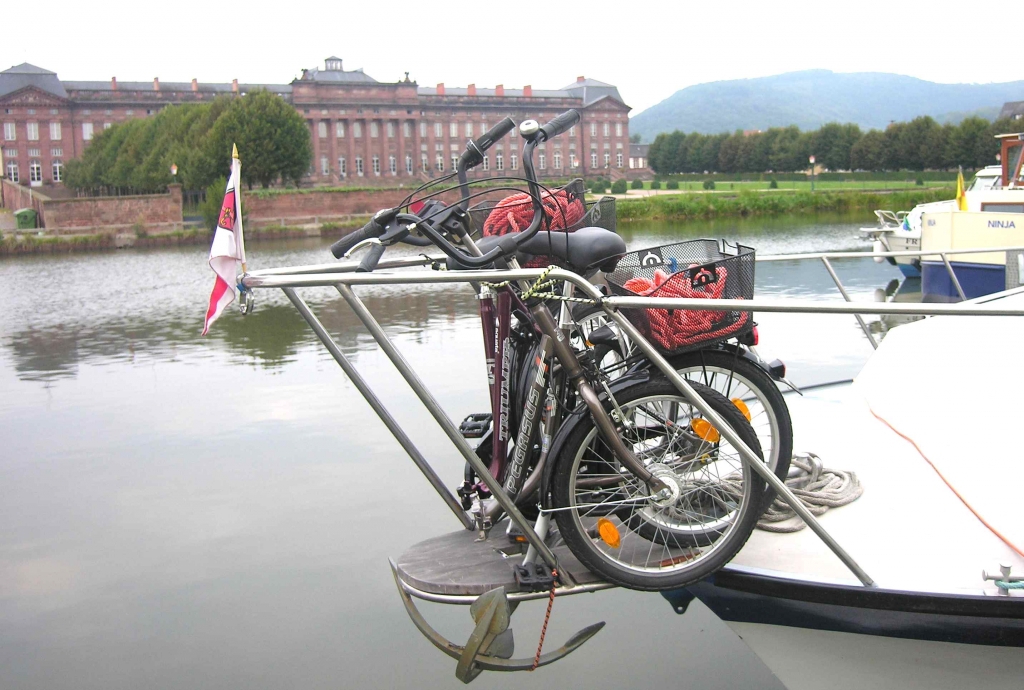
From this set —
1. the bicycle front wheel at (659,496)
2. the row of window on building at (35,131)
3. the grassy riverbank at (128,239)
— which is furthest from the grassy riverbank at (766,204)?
the row of window on building at (35,131)

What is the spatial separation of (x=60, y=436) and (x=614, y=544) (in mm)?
8096

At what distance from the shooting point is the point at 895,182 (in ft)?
228

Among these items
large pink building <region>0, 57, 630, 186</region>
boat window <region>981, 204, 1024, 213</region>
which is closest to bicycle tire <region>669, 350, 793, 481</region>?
boat window <region>981, 204, 1024, 213</region>

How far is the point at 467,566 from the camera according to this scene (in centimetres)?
365

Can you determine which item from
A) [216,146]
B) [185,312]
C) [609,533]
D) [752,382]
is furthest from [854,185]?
[609,533]

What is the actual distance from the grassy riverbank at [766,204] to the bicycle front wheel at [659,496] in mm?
39182

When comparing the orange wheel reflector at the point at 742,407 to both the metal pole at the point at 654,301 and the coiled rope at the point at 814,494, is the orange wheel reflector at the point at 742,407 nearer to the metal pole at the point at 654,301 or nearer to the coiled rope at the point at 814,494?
the coiled rope at the point at 814,494

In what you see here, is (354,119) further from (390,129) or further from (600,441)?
(600,441)

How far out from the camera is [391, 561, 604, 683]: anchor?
3.37 metres

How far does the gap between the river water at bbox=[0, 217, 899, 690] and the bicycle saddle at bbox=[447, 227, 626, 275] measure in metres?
1.71

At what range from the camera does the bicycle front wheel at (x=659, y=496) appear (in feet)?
11.2

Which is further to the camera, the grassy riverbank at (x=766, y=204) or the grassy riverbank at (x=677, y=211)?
the grassy riverbank at (x=766, y=204)

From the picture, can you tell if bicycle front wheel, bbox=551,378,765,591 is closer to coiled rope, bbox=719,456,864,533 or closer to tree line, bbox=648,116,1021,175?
coiled rope, bbox=719,456,864,533

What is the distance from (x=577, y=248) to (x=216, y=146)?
67.1 m
